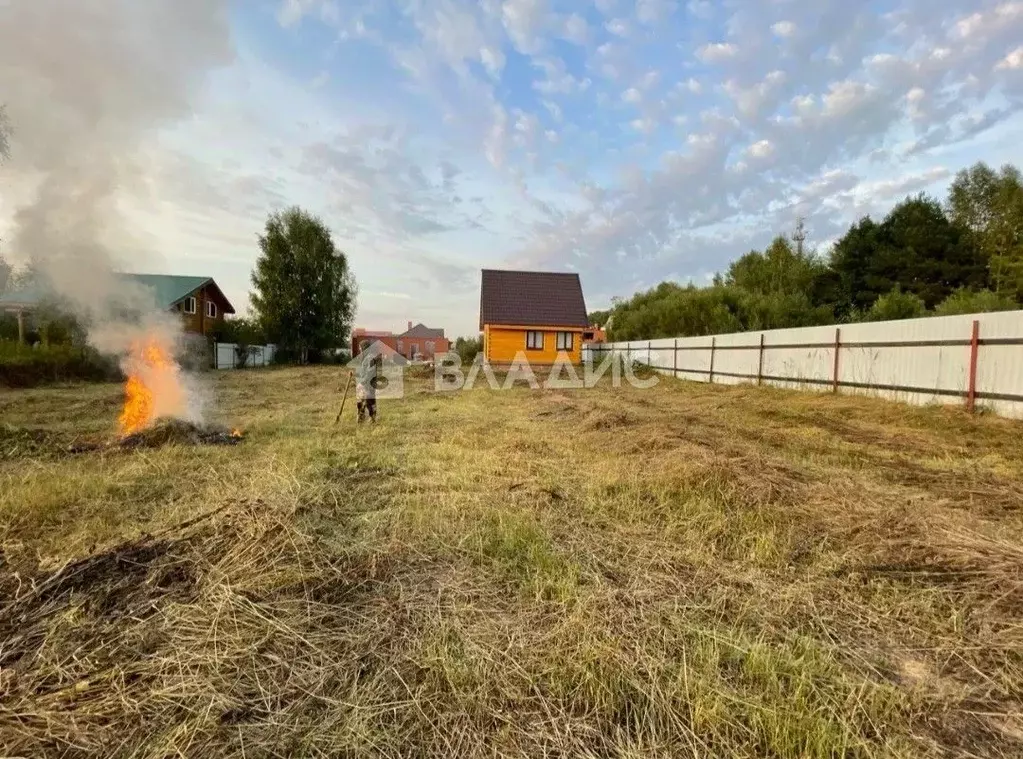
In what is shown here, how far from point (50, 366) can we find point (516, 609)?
700 inches

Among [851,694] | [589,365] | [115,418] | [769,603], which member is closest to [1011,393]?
[769,603]

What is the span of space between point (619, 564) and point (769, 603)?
2.58ft

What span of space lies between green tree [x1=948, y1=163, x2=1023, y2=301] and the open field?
2455 centimetres

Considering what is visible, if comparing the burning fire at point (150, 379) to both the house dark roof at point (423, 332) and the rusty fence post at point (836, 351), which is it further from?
the house dark roof at point (423, 332)

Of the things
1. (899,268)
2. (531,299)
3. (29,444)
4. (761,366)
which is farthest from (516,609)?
(899,268)

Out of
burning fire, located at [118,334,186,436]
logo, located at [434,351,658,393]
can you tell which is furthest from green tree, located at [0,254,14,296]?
logo, located at [434,351,658,393]

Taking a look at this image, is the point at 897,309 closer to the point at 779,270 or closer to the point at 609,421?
the point at 779,270

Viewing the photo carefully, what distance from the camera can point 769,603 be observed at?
93.1 inches

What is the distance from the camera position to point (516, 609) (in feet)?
7.60

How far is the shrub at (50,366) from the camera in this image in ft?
42.0

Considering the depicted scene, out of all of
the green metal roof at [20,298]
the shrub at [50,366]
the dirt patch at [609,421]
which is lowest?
the dirt patch at [609,421]

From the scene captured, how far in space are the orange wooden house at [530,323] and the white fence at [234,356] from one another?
43.7ft

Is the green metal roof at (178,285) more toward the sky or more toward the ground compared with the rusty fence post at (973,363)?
more toward the sky

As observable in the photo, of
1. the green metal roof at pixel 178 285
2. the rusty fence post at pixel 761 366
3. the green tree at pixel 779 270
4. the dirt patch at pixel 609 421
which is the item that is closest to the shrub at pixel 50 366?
the green metal roof at pixel 178 285
